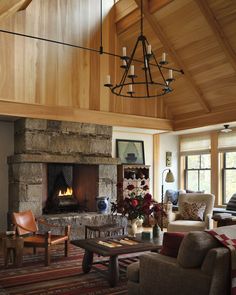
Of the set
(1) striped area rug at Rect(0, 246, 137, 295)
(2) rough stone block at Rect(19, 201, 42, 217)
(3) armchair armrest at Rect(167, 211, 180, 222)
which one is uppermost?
(2) rough stone block at Rect(19, 201, 42, 217)

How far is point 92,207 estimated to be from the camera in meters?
7.87

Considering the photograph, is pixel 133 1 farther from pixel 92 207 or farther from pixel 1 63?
pixel 92 207

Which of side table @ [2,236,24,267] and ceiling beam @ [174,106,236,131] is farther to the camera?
ceiling beam @ [174,106,236,131]

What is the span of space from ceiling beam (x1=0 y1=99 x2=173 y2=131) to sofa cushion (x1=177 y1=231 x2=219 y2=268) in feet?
15.3

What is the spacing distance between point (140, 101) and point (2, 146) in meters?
3.35

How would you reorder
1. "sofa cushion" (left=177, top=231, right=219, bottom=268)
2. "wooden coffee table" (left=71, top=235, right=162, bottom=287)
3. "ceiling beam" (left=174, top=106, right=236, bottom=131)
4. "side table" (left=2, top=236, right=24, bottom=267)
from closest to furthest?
"sofa cushion" (left=177, top=231, right=219, bottom=268), "wooden coffee table" (left=71, top=235, right=162, bottom=287), "side table" (left=2, top=236, right=24, bottom=267), "ceiling beam" (left=174, top=106, right=236, bottom=131)

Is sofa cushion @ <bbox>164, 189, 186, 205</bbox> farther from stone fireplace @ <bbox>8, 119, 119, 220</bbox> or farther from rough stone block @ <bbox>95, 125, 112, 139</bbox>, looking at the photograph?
rough stone block @ <bbox>95, 125, 112, 139</bbox>

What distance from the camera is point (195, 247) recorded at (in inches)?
115

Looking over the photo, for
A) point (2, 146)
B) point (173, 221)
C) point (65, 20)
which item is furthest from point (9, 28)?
point (173, 221)

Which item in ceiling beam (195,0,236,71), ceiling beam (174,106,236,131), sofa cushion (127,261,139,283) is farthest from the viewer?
ceiling beam (174,106,236,131)

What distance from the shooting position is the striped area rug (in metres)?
4.02

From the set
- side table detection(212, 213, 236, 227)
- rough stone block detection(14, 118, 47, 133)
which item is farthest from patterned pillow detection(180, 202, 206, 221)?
rough stone block detection(14, 118, 47, 133)

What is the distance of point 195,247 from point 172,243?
0.42 m

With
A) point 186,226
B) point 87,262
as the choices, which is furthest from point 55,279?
point 186,226
